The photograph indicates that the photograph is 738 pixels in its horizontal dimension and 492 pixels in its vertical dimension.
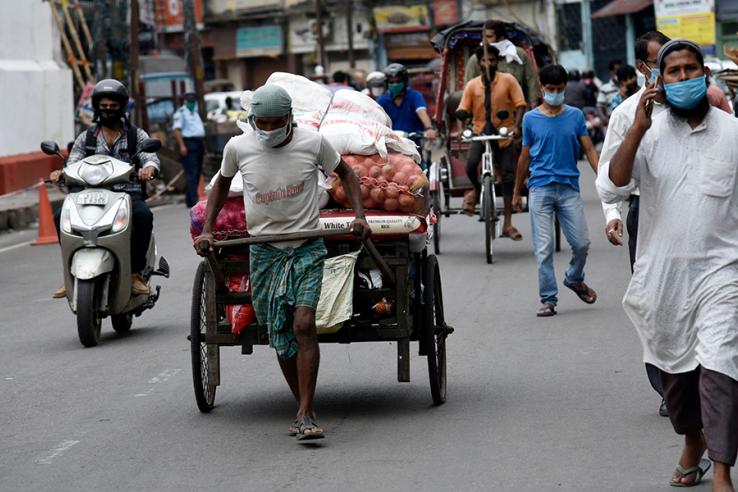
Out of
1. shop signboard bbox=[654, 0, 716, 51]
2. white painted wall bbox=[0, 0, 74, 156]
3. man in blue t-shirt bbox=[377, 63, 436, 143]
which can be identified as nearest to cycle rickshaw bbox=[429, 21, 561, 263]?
man in blue t-shirt bbox=[377, 63, 436, 143]

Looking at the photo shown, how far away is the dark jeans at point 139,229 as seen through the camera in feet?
35.7

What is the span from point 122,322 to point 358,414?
402cm

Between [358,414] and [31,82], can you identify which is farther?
[31,82]

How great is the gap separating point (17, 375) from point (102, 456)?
2.75m

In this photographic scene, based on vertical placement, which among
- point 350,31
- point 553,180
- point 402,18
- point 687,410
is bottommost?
point 687,410

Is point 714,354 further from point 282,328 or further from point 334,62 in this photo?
point 334,62

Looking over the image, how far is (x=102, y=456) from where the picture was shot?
22.9 feet

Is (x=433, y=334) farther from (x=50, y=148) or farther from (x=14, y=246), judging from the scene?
A: (x=14, y=246)

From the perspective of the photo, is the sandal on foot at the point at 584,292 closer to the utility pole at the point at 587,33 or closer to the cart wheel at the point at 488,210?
the cart wheel at the point at 488,210

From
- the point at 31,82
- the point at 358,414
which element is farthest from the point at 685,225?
the point at 31,82

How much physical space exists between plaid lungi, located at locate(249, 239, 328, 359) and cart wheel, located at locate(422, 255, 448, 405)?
797 millimetres

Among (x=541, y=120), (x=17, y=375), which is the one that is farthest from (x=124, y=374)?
(x=541, y=120)

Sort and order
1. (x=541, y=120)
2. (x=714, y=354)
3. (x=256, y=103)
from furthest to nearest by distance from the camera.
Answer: (x=541, y=120) → (x=256, y=103) → (x=714, y=354)

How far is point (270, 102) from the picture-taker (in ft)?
22.7
